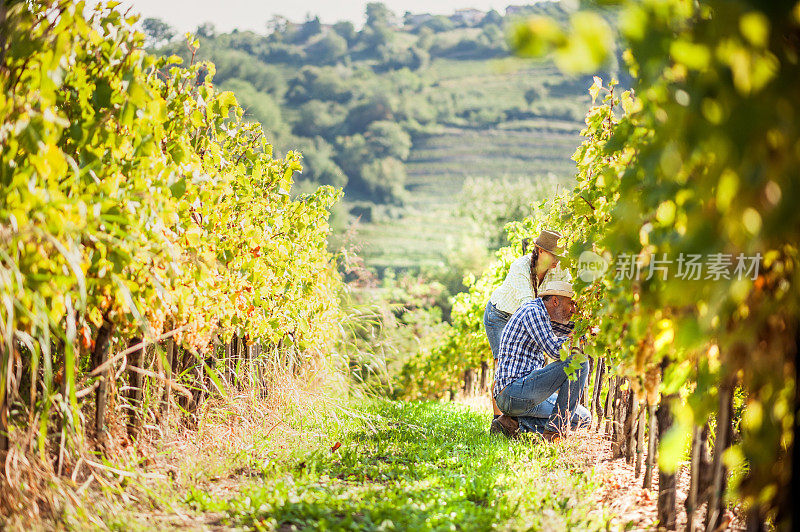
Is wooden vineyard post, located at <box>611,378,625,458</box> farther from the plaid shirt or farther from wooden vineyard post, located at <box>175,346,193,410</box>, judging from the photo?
wooden vineyard post, located at <box>175,346,193,410</box>

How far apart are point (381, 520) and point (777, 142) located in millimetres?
1843

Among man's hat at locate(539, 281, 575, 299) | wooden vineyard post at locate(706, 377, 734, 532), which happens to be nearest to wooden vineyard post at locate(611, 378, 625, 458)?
man's hat at locate(539, 281, 575, 299)

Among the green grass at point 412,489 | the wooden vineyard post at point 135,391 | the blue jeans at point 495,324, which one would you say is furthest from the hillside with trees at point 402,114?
the wooden vineyard post at point 135,391

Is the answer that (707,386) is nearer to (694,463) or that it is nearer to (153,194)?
(694,463)

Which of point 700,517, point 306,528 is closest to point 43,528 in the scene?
point 306,528

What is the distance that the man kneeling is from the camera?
4277mm

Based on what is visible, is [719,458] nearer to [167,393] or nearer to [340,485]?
[340,485]

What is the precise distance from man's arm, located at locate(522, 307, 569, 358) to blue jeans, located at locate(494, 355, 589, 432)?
113 millimetres

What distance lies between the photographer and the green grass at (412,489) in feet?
7.83

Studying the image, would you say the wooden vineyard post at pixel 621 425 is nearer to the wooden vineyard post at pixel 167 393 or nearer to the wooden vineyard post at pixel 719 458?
the wooden vineyard post at pixel 719 458

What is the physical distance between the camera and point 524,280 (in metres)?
5.29

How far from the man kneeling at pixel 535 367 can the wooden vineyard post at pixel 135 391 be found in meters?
2.47

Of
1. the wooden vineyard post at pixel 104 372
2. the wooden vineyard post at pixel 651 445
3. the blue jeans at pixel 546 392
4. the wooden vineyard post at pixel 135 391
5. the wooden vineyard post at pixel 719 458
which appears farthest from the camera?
the blue jeans at pixel 546 392

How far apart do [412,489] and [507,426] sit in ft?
6.16
